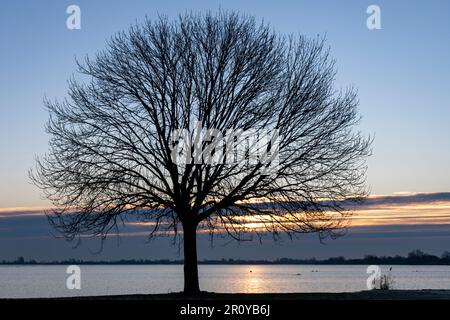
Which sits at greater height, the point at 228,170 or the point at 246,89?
the point at 246,89

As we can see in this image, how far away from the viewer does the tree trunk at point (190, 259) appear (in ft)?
95.6

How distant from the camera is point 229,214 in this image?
2988 cm

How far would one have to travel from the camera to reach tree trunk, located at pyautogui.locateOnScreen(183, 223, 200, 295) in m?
29.1

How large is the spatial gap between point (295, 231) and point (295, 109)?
5.25 metres

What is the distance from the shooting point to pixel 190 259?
1153 inches

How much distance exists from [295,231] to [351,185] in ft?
10.1
